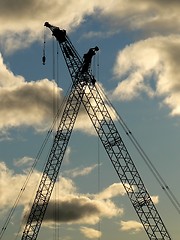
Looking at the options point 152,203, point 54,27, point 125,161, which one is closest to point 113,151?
point 125,161

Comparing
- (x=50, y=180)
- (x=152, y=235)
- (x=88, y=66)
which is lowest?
(x=152, y=235)

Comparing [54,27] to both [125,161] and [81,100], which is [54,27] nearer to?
[81,100]

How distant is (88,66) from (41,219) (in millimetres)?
37207

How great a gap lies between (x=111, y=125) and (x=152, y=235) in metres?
27.1

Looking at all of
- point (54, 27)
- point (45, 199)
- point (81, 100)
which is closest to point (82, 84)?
point (81, 100)

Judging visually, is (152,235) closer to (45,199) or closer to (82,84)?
(45,199)

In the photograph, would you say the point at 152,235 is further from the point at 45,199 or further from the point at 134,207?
the point at 45,199

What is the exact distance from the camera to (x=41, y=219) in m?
182

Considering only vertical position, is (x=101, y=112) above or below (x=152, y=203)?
above

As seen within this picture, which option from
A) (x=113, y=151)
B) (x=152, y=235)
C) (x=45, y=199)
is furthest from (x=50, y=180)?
(x=152, y=235)

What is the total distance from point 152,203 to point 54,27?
45671mm

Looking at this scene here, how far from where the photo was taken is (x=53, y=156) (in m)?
179

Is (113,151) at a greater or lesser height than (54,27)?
lesser

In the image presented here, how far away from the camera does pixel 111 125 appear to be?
178 metres
